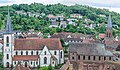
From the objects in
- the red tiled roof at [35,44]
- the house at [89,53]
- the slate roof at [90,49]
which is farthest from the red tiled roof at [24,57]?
the slate roof at [90,49]

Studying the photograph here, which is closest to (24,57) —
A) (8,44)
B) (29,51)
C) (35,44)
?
(29,51)

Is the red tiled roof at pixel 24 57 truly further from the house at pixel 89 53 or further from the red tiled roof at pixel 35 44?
the house at pixel 89 53

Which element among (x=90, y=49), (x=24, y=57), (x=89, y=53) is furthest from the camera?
(x=24, y=57)

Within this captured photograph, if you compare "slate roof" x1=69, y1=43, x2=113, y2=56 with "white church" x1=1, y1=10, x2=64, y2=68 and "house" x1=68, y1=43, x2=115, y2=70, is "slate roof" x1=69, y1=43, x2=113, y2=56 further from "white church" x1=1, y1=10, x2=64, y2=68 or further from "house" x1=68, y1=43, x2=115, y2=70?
"white church" x1=1, y1=10, x2=64, y2=68

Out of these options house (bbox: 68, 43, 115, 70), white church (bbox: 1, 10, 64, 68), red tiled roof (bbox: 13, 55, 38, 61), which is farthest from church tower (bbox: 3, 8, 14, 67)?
house (bbox: 68, 43, 115, 70)

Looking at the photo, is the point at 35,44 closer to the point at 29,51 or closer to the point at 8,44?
the point at 29,51

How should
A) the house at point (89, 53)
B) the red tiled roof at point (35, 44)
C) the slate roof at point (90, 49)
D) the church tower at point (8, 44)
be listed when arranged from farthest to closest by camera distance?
→ the red tiled roof at point (35, 44) < the church tower at point (8, 44) < the slate roof at point (90, 49) < the house at point (89, 53)

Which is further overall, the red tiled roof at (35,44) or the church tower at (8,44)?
the red tiled roof at (35,44)

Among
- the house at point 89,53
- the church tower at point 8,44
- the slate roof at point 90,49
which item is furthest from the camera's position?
the church tower at point 8,44
